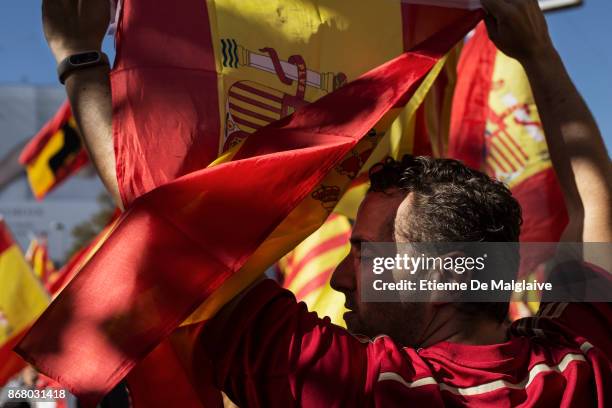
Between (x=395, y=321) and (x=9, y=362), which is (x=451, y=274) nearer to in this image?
(x=395, y=321)

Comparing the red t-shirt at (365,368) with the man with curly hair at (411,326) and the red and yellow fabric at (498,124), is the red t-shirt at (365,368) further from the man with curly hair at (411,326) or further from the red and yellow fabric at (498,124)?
the red and yellow fabric at (498,124)

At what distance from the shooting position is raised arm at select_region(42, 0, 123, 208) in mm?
1799

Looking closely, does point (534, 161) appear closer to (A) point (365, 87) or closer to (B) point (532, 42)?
(B) point (532, 42)

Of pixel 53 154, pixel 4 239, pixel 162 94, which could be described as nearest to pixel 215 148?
pixel 162 94

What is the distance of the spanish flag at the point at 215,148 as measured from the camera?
1.60 meters

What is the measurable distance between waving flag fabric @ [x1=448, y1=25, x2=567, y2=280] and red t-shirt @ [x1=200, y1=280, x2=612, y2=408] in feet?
5.50

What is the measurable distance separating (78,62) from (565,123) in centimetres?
119

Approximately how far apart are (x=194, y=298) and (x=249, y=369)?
172 millimetres

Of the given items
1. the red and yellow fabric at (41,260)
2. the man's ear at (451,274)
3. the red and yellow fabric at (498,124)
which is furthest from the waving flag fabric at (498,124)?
the red and yellow fabric at (41,260)

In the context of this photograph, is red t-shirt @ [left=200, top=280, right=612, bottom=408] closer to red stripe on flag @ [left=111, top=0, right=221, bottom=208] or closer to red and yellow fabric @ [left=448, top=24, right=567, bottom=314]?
red stripe on flag @ [left=111, top=0, right=221, bottom=208]

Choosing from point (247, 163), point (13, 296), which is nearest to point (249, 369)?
point (247, 163)

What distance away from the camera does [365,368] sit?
1674 millimetres

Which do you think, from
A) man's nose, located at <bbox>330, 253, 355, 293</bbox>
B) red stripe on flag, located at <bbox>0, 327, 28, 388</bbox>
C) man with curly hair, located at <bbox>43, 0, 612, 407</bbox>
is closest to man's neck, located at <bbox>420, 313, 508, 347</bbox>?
man with curly hair, located at <bbox>43, 0, 612, 407</bbox>

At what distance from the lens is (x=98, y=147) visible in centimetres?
182
